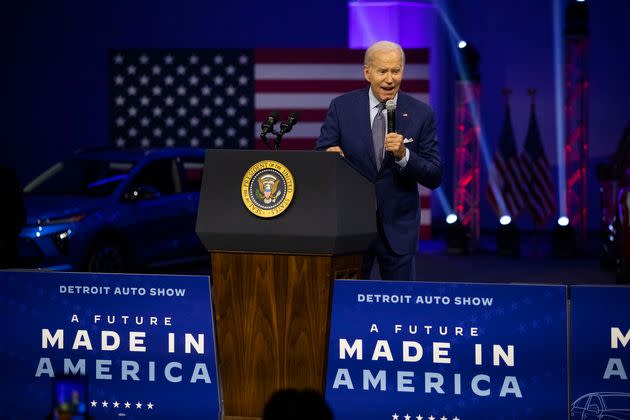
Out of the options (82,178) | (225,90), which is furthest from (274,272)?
(225,90)

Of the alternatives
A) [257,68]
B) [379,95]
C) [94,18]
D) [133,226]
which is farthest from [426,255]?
[379,95]

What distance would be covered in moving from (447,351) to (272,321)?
0.62 metres

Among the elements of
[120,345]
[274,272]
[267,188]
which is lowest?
[120,345]

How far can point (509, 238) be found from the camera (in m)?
15.9

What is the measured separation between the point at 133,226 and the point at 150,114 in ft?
18.9

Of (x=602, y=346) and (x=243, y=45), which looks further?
(x=243, y=45)

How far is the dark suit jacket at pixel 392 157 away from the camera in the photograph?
191 inches

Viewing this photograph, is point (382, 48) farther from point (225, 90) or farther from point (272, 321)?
point (225, 90)

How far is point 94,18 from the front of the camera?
67.0ft

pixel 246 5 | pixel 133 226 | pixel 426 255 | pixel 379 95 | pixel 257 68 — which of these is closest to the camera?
pixel 379 95

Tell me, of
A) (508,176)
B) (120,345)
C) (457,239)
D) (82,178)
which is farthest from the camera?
(508,176)

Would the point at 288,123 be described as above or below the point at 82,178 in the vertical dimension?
above

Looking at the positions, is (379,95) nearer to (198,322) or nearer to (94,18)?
(198,322)

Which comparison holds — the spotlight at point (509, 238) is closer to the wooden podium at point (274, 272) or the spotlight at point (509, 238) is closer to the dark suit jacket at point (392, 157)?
the dark suit jacket at point (392, 157)
